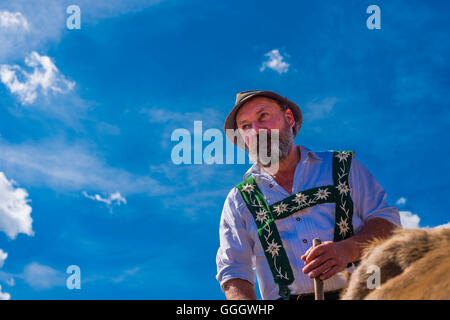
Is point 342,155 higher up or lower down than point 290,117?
lower down

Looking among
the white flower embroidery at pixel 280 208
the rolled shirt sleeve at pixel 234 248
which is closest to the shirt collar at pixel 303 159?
the rolled shirt sleeve at pixel 234 248

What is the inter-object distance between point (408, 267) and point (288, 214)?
7.82 ft

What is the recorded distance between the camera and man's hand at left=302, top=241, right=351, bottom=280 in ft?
10.6

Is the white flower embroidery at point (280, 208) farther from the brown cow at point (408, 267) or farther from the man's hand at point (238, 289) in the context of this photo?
the brown cow at point (408, 267)

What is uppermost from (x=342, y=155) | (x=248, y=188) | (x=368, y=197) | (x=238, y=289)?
(x=342, y=155)

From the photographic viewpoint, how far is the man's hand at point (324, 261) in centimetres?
322

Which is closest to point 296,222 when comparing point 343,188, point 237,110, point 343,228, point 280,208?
point 280,208

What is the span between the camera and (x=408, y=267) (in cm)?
196

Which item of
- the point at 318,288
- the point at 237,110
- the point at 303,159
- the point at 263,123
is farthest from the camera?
the point at 237,110

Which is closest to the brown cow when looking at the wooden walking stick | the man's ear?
the wooden walking stick

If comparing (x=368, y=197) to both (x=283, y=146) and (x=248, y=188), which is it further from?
(x=248, y=188)
